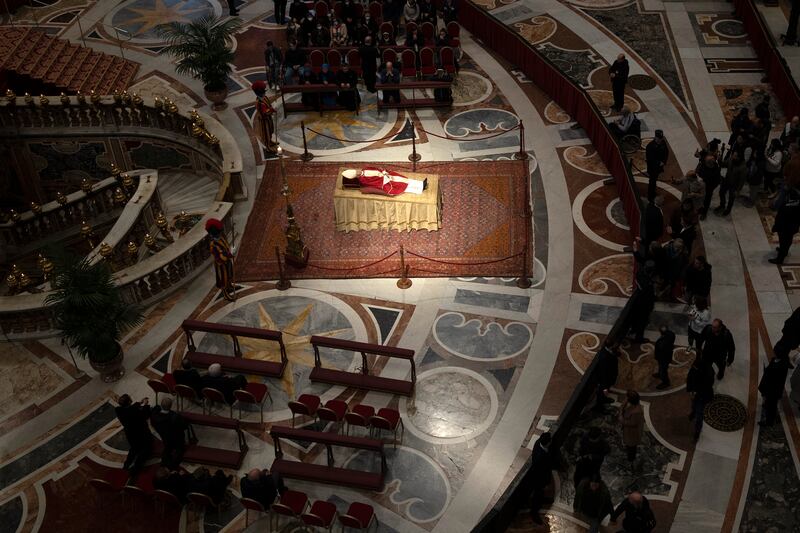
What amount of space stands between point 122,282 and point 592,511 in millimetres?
8384

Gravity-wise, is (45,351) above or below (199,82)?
below

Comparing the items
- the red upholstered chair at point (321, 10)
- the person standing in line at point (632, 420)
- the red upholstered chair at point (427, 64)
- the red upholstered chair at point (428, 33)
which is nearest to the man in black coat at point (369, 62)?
the red upholstered chair at point (427, 64)

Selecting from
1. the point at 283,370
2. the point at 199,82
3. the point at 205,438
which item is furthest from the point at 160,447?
the point at 199,82

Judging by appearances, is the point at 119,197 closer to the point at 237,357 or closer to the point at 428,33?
the point at 237,357

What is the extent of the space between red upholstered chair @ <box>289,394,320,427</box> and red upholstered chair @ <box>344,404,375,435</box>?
559 mm

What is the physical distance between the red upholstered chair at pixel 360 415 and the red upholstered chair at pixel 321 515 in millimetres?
1378

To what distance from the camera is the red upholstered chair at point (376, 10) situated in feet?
72.4

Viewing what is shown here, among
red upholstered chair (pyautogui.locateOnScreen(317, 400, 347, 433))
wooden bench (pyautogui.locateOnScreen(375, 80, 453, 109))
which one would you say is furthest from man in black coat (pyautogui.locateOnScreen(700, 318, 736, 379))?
wooden bench (pyautogui.locateOnScreen(375, 80, 453, 109))

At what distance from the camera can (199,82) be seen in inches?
830

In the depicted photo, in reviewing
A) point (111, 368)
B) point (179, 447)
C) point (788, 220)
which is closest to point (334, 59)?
point (111, 368)

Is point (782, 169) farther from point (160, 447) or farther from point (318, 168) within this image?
point (160, 447)

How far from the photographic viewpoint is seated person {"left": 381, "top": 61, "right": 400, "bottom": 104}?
19.4 metres

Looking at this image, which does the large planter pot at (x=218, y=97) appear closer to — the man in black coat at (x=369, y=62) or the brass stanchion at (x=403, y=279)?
the man in black coat at (x=369, y=62)

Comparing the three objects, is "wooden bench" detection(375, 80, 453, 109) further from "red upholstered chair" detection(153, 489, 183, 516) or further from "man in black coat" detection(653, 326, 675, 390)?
"red upholstered chair" detection(153, 489, 183, 516)
